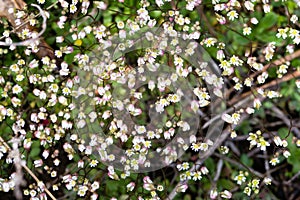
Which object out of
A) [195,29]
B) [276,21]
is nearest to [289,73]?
[276,21]

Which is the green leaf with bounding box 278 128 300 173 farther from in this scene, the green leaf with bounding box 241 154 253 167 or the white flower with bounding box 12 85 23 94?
the white flower with bounding box 12 85 23 94

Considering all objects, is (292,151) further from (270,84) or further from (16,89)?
(16,89)

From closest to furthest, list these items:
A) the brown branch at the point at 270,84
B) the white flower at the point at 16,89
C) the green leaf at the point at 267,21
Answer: the white flower at the point at 16,89, the green leaf at the point at 267,21, the brown branch at the point at 270,84

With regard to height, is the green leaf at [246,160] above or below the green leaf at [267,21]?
below

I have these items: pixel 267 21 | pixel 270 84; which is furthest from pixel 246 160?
pixel 267 21

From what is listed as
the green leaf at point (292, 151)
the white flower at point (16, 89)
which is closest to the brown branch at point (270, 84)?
the green leaf at point (292, 151)

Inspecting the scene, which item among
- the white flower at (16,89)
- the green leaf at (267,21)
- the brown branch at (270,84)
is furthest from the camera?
the brown branch at (270,84)

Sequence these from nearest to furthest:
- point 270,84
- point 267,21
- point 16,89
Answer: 1. point 16,89
2. point 267,21
3. point 270,84

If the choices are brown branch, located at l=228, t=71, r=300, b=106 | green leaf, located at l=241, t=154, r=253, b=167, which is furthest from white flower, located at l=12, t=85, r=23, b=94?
green leaf, located at l=241, t=154, r=253, b=167

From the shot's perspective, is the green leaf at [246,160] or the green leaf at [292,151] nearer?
the green leaf at [292,151]

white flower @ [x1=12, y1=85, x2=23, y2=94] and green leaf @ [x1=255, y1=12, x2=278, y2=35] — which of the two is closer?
white flower @ [x1=12, y1=85, x2=23, y2=94]

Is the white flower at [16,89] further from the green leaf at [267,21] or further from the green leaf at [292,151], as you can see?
the green leaf at [292,151]

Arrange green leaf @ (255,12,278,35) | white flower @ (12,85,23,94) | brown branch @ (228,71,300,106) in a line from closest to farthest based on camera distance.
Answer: white flower @ (12,85,23,94) → green leaf @ (255,12,278,35) → brown branch @ (228,71,300,106)
